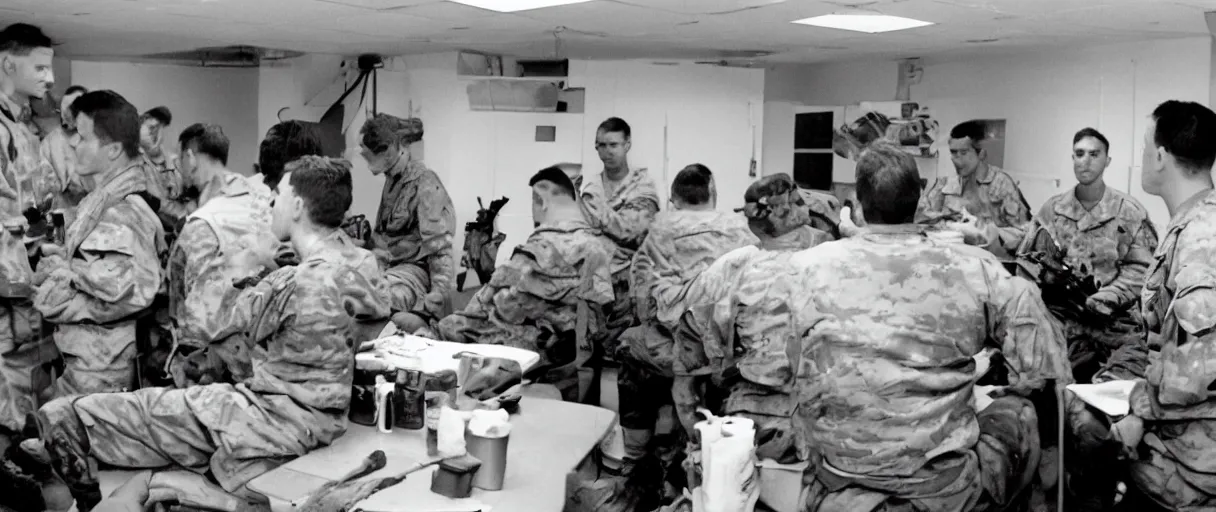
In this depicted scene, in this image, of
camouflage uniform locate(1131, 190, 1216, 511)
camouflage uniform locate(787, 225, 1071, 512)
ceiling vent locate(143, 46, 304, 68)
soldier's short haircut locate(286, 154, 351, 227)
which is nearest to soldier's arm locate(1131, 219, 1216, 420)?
camouflage uniform locate(1131, 190, 1216, 511)

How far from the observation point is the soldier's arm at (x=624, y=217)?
641 cm

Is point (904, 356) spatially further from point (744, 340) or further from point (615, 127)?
point (615, 127)

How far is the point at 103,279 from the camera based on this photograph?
4207mm

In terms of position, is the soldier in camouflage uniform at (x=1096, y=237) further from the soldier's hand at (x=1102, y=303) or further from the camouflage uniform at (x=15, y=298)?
the camouflage uniform at (x=15, y=298)

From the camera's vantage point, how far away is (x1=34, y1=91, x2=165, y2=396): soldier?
13.8 ft

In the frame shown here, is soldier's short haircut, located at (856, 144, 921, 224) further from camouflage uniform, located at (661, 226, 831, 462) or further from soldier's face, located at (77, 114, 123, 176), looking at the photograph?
soldier's face, located at (77, 114, 123, 176)

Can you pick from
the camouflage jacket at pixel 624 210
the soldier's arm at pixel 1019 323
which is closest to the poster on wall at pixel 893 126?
the camouflage jacket at pixel 624 210

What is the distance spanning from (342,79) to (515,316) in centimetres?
390

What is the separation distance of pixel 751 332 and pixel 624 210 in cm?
296

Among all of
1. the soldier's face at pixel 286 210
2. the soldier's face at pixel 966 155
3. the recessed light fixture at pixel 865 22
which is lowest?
the soldier's face at pixel 286 210

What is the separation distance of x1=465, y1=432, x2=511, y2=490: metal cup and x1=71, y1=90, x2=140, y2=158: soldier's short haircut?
2.28 metres

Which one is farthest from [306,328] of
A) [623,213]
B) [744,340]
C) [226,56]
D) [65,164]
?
[226,56]

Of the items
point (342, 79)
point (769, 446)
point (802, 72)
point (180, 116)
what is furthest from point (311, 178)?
point (802, 72)

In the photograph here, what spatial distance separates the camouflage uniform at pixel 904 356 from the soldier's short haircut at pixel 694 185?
80.7 inches
